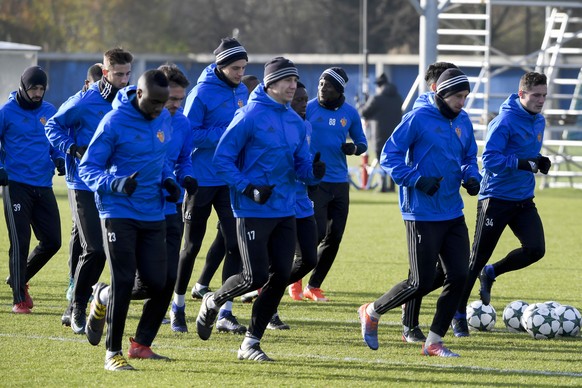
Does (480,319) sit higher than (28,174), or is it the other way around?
(28,174)

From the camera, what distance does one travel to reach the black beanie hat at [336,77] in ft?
38.0

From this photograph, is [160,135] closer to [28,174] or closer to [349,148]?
→ [28,174]

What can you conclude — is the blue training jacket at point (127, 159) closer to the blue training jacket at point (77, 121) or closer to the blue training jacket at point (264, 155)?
the blue training jacket at point (264, 155)

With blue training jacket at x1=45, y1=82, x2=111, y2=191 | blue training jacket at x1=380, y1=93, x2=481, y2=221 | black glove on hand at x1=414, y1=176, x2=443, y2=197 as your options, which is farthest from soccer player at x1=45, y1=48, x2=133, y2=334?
black glove on hand at x1=414, y1=176, x2=443, y2=197

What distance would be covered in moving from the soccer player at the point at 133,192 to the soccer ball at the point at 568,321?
3.52 metres

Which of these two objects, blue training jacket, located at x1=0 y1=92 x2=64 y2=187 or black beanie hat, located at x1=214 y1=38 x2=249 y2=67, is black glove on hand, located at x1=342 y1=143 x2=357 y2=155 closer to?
black beanie hat, located at x1=214 y1=38 x2=249 y2=67

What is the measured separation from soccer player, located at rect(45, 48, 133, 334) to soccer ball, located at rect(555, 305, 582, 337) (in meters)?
3.77

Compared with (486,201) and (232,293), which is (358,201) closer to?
(486,201)

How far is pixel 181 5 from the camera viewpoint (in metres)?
69.2

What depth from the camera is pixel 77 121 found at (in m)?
9.85

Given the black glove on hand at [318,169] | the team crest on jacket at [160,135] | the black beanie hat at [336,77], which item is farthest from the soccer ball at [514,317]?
the team crest on jacket at [160,135]

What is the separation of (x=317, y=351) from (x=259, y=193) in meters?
1.59

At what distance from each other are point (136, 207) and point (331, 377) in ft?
5.75

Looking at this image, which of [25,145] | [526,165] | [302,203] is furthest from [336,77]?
[25,145]
